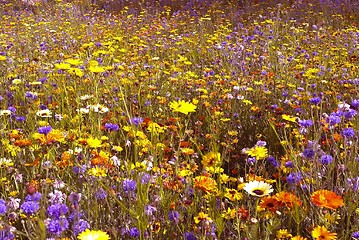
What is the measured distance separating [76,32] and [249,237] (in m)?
5.52

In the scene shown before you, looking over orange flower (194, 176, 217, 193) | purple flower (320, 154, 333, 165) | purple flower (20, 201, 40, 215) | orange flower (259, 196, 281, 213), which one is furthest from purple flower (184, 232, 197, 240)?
purple flower (320, 154, 333, 165)

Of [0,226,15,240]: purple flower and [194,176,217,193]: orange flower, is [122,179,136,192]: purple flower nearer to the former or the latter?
[194,176,217,193]: orange flower

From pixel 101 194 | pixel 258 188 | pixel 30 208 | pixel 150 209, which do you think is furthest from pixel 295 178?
pixel 30 208

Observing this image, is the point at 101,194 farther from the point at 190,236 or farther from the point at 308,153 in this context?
the point at 308,153

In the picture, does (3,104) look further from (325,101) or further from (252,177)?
(325,101)

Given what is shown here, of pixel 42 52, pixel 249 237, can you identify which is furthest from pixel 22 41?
pixel 249 237

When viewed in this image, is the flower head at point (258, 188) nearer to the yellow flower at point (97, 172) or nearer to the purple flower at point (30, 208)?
the yellow flower at point (97, 172)

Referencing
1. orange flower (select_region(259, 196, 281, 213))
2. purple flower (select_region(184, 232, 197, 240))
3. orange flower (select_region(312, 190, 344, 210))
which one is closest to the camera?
orange flower (select_region(312, 190, 344, 210))

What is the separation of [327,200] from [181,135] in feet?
2.86

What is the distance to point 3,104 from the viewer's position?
3109 mm

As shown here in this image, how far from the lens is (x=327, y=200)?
126cm

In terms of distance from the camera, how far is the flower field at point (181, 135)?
5.05ft

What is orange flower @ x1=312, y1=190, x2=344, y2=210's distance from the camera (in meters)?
1.21

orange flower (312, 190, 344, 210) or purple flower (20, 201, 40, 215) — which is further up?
orange flower (312, 190, 344, 210)
